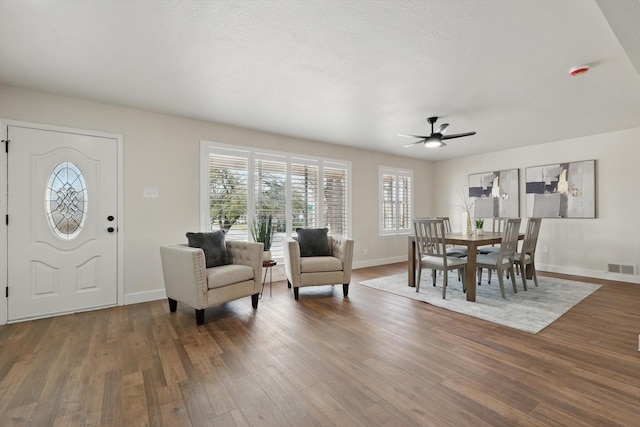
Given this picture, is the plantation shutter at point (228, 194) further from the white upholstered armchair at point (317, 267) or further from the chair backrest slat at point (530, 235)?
the chair backrest slat at point (530, 235)

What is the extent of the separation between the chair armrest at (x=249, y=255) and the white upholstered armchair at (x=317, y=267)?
0.48m

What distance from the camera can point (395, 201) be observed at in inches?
254

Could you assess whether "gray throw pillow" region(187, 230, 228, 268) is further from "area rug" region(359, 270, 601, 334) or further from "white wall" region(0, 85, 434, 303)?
"area rug" region(359, 270, 601, 334)

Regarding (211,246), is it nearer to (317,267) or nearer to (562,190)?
(317,267)

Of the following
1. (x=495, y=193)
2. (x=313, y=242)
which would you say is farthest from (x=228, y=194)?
(x=495, y=193)

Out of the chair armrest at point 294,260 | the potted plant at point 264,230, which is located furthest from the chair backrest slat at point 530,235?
the potted plant at point 264,230

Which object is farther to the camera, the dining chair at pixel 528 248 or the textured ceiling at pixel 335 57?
the dining chair at pixel 528 248

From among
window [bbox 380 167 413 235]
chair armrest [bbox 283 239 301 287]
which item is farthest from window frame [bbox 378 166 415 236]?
chair armrest [bbox 283 239 301 287]

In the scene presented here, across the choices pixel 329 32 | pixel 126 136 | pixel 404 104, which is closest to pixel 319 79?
pixel 329 32

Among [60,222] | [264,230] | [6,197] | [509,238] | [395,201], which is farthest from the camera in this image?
[395,201]

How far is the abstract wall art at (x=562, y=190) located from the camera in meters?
4.81

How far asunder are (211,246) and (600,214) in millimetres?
6175

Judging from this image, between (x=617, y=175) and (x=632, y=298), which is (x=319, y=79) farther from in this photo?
(x=617, y=175)

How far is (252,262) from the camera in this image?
3.33 meters
